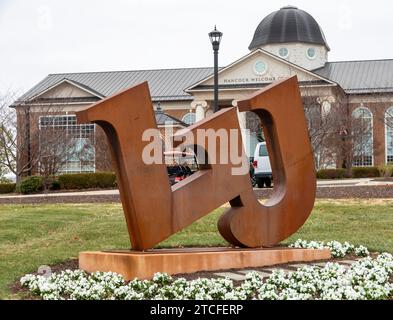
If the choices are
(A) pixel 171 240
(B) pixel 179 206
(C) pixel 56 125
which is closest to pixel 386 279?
(B) pixel 179 206

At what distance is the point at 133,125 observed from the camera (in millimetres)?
7672

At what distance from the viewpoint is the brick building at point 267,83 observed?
134 feet

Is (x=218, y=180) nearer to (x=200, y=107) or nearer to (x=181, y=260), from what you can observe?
(x=181, y=260)

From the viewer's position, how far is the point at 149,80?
59.3 m

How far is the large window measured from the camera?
34.3 metres

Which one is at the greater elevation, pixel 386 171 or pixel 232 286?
pixel 386 171

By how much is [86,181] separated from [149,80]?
95.0 feet

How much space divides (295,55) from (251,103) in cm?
4925

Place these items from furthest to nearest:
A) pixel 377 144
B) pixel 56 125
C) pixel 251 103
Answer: pixel 377 144
pixel 56 125
pixel 251 103

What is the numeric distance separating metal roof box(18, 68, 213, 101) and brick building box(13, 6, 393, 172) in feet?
0.28

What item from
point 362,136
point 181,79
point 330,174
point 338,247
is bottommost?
point 338,247

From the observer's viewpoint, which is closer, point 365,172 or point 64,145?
point 64,145

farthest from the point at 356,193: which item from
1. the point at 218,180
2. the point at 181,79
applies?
the point at 181,79
